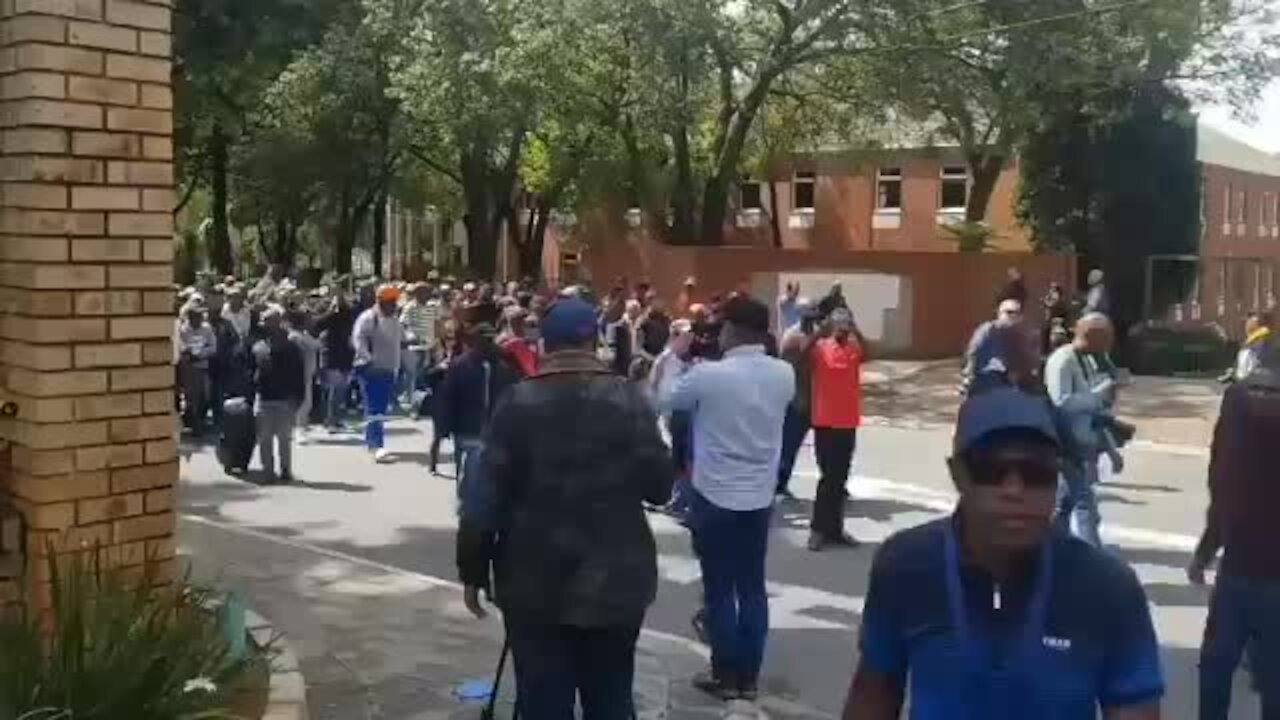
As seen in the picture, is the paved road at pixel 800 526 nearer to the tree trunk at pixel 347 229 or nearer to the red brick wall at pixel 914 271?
the red brick wall at pixel 914 271

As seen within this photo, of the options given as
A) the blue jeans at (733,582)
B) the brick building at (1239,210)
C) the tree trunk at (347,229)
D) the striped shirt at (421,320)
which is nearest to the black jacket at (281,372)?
the striped shirt at (421,320)

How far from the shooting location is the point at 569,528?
4461mm

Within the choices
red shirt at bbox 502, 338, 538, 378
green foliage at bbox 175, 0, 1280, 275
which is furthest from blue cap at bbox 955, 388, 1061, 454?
green foliage at bbox 175, 0, 1280, 275

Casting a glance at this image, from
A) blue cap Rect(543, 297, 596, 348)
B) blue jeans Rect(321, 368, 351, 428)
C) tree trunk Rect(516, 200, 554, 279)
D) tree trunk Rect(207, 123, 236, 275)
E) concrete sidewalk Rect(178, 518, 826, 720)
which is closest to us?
blue cap Rect(543, 297, 596, 348)

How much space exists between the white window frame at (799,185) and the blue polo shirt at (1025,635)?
44.5 m

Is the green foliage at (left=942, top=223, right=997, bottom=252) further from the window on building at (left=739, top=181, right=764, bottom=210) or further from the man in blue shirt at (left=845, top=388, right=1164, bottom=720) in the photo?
the man in blue shirt at (left=845, top=388, right=1164, bottom=720)

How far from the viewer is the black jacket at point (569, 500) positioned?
4.44 metres

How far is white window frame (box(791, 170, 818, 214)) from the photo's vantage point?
154 feet

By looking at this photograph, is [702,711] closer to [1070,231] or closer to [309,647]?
[309,647]

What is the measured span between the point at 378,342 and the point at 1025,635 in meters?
13.9

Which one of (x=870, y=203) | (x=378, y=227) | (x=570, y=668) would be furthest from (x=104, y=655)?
(x=378, y=227)

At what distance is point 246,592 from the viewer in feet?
28.5

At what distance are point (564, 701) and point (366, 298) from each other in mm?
16953

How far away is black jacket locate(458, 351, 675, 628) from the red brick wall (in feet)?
78.4
